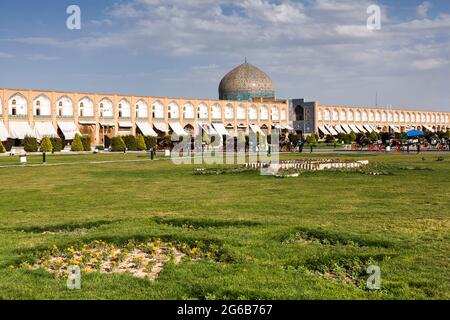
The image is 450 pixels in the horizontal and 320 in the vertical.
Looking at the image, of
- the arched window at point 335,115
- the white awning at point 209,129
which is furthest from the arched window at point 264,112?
the arched window at point 335,115

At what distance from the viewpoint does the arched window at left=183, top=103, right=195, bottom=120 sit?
231 ft

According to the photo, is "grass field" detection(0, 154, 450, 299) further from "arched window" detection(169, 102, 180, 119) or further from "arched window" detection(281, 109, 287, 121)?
"arched window" detection(281, 109, 287, 121)

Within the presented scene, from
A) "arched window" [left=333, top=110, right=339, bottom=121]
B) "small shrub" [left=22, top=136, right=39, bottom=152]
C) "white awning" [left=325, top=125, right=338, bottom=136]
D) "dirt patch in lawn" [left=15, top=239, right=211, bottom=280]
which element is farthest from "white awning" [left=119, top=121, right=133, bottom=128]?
"dirt patch in lawn" [left=15, top=239, right=211, bottom=280]

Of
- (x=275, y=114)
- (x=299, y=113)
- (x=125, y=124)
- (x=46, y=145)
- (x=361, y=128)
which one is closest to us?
(x=46, y=145)

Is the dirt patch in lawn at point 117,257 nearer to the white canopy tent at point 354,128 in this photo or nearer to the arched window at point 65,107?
the arched window at point 65,107

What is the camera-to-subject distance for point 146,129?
64.6 meters

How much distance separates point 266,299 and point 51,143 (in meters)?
46.0

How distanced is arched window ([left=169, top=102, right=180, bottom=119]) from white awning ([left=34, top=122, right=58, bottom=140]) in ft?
56.0

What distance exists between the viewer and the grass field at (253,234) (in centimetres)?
578

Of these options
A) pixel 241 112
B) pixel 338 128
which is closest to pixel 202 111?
pixel 241 112

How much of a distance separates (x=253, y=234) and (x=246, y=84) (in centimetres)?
7721

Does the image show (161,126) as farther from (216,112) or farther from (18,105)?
(18,105)

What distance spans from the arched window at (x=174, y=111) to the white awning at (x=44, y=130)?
17057mm

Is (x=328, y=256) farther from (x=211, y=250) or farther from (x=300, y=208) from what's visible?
(x=300, y=208)
